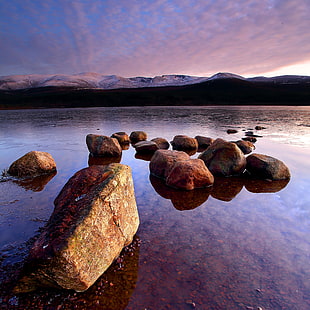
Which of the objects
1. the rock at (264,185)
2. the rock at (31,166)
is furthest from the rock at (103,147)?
the rock at (264,185)

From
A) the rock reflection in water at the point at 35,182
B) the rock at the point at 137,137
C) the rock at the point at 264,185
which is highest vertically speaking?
the rock reflection in water at the point at 35,182

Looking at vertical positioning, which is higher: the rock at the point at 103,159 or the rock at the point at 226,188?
the rock at the point at 226,188

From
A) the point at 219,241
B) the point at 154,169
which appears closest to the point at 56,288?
the point at 219,241

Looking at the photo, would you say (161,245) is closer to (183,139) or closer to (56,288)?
(56,288)

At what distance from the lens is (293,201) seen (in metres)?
7.10

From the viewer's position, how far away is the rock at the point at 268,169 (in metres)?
9.01

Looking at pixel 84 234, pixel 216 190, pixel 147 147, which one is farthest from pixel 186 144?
pixel 84 234

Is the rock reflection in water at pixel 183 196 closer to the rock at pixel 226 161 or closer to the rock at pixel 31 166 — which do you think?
the rock at pixel 226 161

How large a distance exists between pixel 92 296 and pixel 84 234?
103 cm

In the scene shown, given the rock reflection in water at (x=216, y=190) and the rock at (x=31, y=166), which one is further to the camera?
the rock at (x=31, y=166)

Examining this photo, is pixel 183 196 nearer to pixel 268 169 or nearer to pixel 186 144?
pixel 268 169

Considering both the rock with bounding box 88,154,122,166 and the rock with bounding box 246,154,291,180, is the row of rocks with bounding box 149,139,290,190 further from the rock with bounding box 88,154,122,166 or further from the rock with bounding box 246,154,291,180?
the rock with bounding box 88,154,122,166

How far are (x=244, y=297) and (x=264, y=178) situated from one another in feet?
21.7

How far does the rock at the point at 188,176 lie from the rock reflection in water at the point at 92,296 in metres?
4.27
